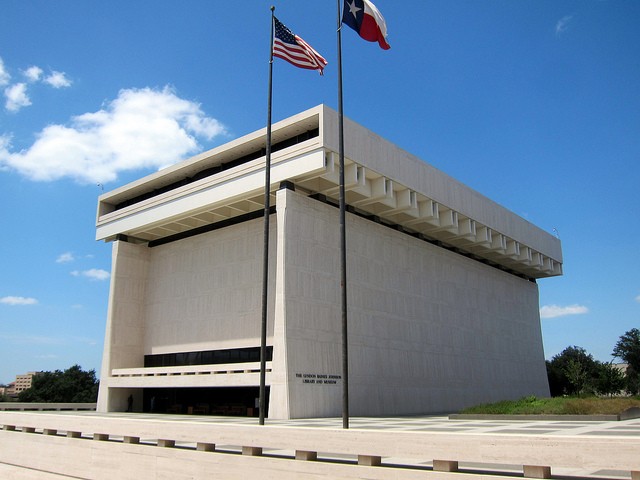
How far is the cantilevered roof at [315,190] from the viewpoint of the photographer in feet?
97.3

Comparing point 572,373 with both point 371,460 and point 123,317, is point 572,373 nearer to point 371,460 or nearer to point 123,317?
point 123,317

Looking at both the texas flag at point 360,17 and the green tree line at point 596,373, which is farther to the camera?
the green tree line at point 596,373

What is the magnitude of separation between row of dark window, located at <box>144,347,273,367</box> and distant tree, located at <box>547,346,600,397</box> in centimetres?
2716

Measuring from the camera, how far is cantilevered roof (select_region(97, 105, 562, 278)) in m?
29.7

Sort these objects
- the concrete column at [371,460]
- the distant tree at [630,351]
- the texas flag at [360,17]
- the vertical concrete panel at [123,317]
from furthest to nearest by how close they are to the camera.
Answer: the distant tree at [630,351]
the vertical concrete panel at [123,317]
the texas flag at [360,17]
the concrete column at [371,460]

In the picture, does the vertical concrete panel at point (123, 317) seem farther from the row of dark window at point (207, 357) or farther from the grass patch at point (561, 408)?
the grass patch at point (561, 408)

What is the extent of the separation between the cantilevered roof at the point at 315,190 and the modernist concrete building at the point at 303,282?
0.35ft

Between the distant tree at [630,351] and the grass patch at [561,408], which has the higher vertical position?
the distant tree at [630,351]

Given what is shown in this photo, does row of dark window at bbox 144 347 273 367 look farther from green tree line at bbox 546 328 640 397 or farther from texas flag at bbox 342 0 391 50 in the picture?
green tree line at bbox 546 328 640 397

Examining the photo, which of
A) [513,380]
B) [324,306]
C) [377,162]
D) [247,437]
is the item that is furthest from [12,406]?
[513,380]

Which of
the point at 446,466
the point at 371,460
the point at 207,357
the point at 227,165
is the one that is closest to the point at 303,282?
the point at 207,357

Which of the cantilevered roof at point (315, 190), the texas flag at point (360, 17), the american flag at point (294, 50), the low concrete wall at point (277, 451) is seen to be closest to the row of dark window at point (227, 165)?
the cantilevered roof at point (315, 190)

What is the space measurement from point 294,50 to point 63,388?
5871cm

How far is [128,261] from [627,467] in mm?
35907
